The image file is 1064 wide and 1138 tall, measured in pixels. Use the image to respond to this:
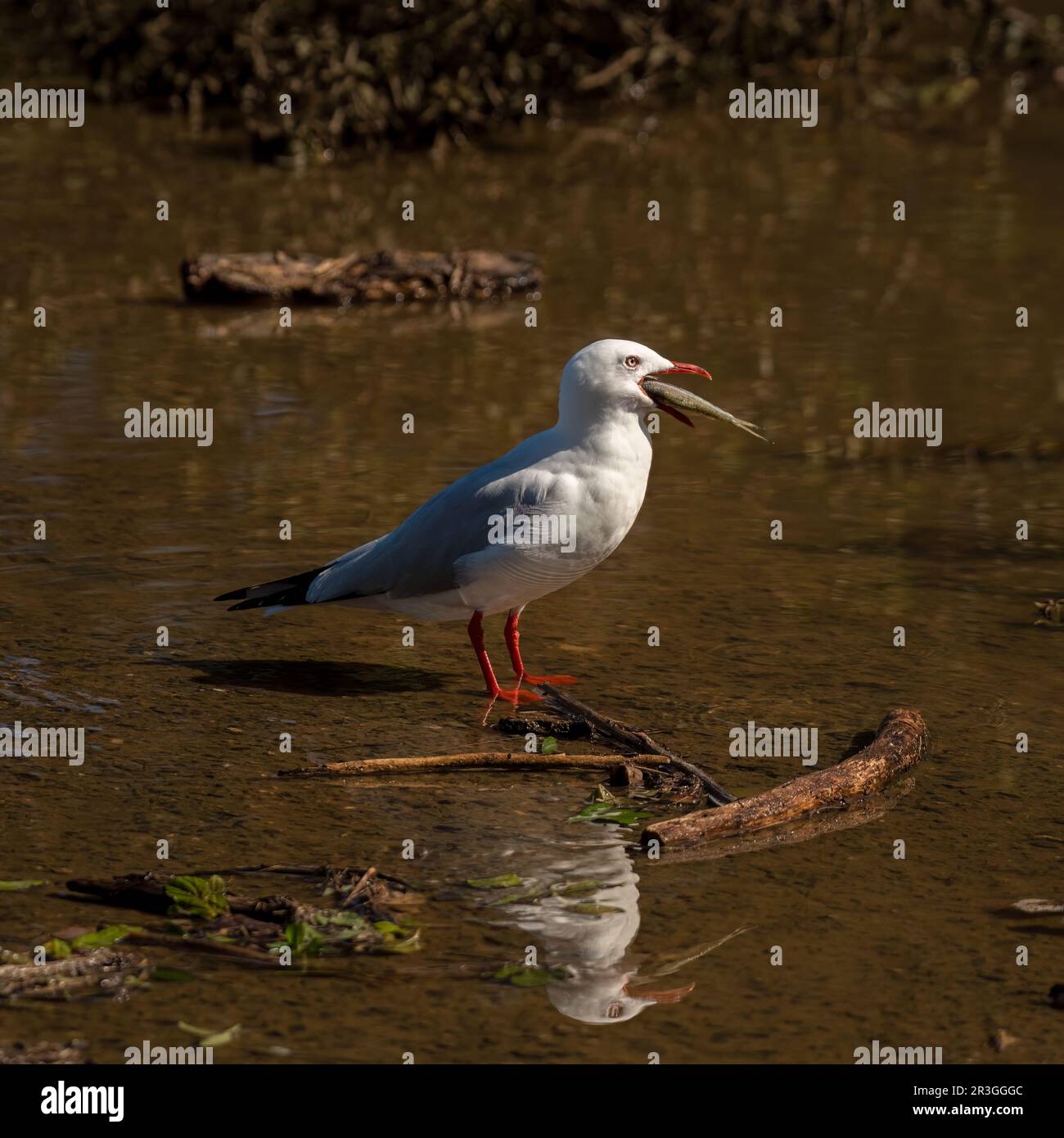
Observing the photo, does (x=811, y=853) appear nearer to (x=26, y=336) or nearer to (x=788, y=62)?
(x=26, y=336)

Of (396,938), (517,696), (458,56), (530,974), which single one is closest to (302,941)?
(396,938)

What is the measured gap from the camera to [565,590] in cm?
895

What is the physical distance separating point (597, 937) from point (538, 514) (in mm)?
2082

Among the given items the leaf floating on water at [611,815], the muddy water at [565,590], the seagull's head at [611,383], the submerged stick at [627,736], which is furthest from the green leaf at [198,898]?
the seagull's head at [611,383]

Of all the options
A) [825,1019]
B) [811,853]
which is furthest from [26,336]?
[825,1019]

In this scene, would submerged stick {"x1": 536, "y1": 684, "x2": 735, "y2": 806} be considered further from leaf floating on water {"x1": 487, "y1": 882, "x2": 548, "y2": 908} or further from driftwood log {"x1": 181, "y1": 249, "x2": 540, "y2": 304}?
driftwood log {"x1": 181, "y1": 249, "x2": 540, "y2": 304}

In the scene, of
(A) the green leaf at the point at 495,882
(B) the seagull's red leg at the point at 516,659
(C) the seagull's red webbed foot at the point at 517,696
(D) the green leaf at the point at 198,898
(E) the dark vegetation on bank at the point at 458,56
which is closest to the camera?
(D) the green leaf at the point at 198,898

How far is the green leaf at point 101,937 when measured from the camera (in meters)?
5.24

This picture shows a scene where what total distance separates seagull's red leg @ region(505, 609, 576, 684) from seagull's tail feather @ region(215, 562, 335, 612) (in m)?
0.76

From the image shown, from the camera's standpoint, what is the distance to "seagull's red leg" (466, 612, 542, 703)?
7469 mm

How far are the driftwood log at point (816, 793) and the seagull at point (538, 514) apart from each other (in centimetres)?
124

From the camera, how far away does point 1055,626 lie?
8484 millimetres

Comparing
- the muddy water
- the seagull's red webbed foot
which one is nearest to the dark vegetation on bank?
the muddy water

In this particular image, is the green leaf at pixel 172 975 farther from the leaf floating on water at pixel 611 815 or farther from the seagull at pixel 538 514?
the seagull at pixel 538 514
